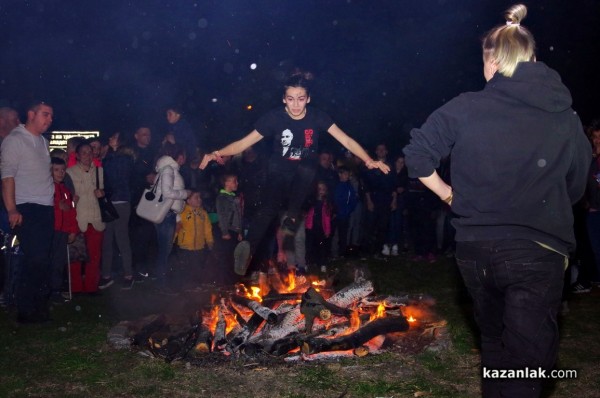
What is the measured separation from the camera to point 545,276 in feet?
9.53

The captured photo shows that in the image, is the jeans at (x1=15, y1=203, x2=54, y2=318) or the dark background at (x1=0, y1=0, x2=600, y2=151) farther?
the dark background at (x1=0, y1=0, x2=600, y2=151)

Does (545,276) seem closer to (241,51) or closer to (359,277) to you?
(359,277)

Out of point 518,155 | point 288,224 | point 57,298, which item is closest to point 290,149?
point 288,224

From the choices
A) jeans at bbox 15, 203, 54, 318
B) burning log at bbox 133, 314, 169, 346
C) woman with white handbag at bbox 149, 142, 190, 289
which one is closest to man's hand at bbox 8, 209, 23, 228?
jeans at bbox 15, 203, 54, 318

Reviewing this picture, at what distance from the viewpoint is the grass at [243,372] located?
471 cm

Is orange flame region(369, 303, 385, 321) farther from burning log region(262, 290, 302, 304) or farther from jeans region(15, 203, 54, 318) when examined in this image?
jeans region(15, 203, 54, 318)

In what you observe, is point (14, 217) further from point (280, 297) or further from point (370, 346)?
point (370, 346)

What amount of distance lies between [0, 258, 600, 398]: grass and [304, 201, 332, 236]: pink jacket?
4.93 metres

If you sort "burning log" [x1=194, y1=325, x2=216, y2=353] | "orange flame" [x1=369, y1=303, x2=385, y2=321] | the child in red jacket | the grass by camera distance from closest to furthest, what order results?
the grass → "burning log" [x1=194, y1=325, x2=216, y2=353] → "orange flame" [x1=369, y1=303, x2=385, y2=321] → the child in red jacket

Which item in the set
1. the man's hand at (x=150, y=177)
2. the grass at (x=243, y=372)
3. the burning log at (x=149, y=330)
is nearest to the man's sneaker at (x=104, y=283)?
the man's hand at (x=150, y=177)

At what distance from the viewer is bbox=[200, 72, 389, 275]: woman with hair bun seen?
641 cm

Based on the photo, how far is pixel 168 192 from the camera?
861cm

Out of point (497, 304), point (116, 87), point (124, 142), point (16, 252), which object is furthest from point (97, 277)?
point (116, 87)

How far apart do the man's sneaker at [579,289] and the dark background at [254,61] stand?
36.9 feet
